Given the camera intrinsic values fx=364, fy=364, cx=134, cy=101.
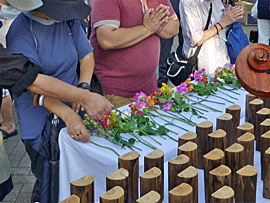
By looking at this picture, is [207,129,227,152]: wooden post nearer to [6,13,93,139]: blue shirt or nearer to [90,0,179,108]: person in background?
[6,13,93,139]: blue shirt

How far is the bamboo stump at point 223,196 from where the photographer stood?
40.9 inches

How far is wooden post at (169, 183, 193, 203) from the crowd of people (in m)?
0.75

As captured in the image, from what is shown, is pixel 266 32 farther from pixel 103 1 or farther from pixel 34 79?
pixel 34 79

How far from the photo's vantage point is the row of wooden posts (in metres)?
1.07

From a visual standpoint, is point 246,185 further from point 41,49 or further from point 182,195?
point 41,49

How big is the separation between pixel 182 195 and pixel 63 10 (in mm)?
1137

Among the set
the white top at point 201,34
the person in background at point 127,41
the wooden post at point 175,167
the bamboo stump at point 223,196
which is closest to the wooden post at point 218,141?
the wooden post at point 175,167

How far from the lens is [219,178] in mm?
1138

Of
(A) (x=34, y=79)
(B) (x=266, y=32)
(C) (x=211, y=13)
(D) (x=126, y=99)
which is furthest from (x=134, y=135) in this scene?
(B) (x=266, y=32)

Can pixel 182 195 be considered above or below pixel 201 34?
below

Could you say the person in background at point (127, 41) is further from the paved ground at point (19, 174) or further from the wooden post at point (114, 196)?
the wooden post at point (114, 196)

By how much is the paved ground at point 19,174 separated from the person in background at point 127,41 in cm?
120

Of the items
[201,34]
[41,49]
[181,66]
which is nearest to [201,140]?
[41,49]

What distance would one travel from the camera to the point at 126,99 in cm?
246
